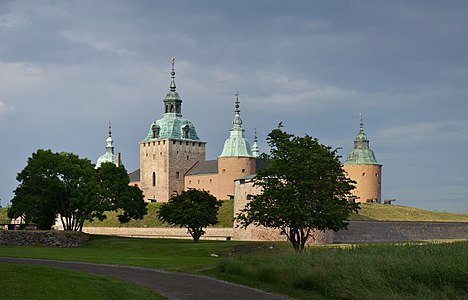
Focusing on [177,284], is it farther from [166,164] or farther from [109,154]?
[109,154]

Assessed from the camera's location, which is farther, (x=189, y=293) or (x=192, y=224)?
(x=192, y=224)

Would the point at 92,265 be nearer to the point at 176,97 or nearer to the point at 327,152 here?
the point at 327,152

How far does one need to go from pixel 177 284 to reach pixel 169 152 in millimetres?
93394

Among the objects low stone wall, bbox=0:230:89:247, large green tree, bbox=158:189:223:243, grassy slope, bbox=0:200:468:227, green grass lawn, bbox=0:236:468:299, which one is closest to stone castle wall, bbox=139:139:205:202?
grassy slope, bbox=0:200:468:227

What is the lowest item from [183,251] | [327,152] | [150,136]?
[183,251]

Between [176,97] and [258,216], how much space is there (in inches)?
3230

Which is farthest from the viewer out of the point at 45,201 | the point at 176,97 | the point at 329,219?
the point at 176,97

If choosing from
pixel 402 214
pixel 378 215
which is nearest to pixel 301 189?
pixel 378 215

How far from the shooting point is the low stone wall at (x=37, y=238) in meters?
56.8

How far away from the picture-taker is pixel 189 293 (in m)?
21.8

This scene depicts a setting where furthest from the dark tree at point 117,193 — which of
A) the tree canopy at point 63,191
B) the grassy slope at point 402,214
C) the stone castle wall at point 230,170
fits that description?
the stone castle wall at point 230,170

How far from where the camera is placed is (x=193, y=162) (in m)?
121

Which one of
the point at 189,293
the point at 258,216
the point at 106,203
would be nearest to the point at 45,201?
the point at 106,203

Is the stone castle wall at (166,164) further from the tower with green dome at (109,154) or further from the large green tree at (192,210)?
the large green tree at (192,210)
